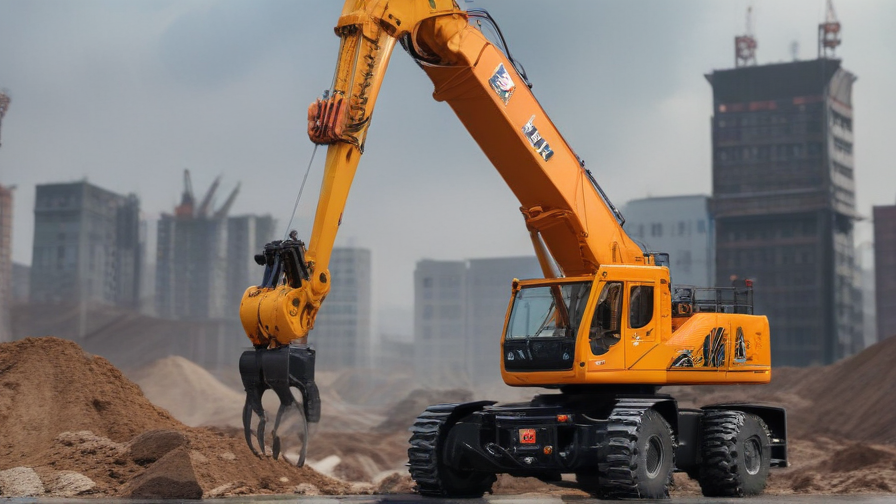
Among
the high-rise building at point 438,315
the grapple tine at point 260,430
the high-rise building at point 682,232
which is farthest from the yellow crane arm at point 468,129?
the high-rise building at point 438,315

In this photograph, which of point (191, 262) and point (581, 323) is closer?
point (581, 323)

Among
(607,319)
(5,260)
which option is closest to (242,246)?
(5,260)

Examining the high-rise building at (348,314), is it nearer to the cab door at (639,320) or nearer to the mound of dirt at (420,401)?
the mound of dirt at (420,401)

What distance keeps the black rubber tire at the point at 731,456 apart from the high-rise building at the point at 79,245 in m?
67.2

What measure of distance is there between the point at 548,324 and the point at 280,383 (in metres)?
4.03

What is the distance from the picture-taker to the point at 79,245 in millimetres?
78062

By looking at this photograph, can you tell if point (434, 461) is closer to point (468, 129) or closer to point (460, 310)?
point (468, 129)

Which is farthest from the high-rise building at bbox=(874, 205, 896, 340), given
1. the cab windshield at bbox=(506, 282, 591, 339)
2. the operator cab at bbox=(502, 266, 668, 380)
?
the cab windshield at bbox=(506, 282, 591, 339)

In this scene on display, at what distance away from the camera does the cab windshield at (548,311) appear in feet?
45.8

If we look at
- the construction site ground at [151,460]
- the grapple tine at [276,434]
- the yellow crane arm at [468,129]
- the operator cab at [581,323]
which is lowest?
the construction site ground at [151,460]

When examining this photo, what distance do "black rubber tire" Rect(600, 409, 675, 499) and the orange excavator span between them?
27mm

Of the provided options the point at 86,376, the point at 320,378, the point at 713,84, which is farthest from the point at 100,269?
the point at 86,376

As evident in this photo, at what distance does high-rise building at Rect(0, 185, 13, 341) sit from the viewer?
65188 millimetres

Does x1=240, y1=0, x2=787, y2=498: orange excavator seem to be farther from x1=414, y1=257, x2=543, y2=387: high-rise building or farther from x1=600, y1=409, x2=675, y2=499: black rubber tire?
→ x1=414, y1=257, x2=543, y2=387: high-rise building
